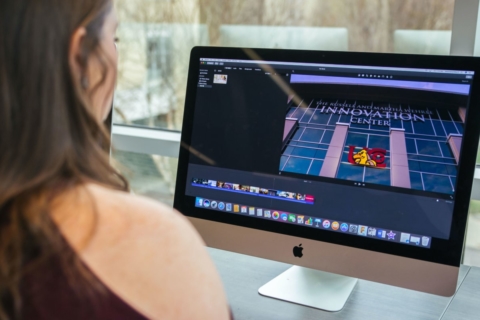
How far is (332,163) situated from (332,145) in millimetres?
36

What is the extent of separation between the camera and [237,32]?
5.85 ft

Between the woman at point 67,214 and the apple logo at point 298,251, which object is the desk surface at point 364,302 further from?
the woman at point 67,214

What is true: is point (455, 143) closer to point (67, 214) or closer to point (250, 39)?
point (67, 214)

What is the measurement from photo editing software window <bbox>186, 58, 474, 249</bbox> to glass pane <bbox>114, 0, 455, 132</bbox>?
0.07 meters

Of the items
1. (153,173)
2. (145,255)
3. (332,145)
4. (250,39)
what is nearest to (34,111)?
(145,255)

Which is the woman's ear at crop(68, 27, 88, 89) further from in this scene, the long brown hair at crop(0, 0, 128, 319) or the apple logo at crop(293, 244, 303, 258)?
the apple logo at crop(293, 244, 303, 258)

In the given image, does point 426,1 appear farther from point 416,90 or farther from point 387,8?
point 416,90

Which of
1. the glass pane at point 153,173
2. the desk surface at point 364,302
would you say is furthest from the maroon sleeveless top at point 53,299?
the glass pane at point 153,173

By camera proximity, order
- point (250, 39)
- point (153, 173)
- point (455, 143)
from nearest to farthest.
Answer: point (455, 143) < point (250, 39) < point (153, 173)

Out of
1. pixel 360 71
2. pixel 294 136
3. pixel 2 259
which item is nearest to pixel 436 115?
pixel 360 71

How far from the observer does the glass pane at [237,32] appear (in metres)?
1.53

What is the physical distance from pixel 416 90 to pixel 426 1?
608mm

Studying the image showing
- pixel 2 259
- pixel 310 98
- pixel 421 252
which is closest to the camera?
pixel 2 259

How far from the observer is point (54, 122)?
1.83 ft
